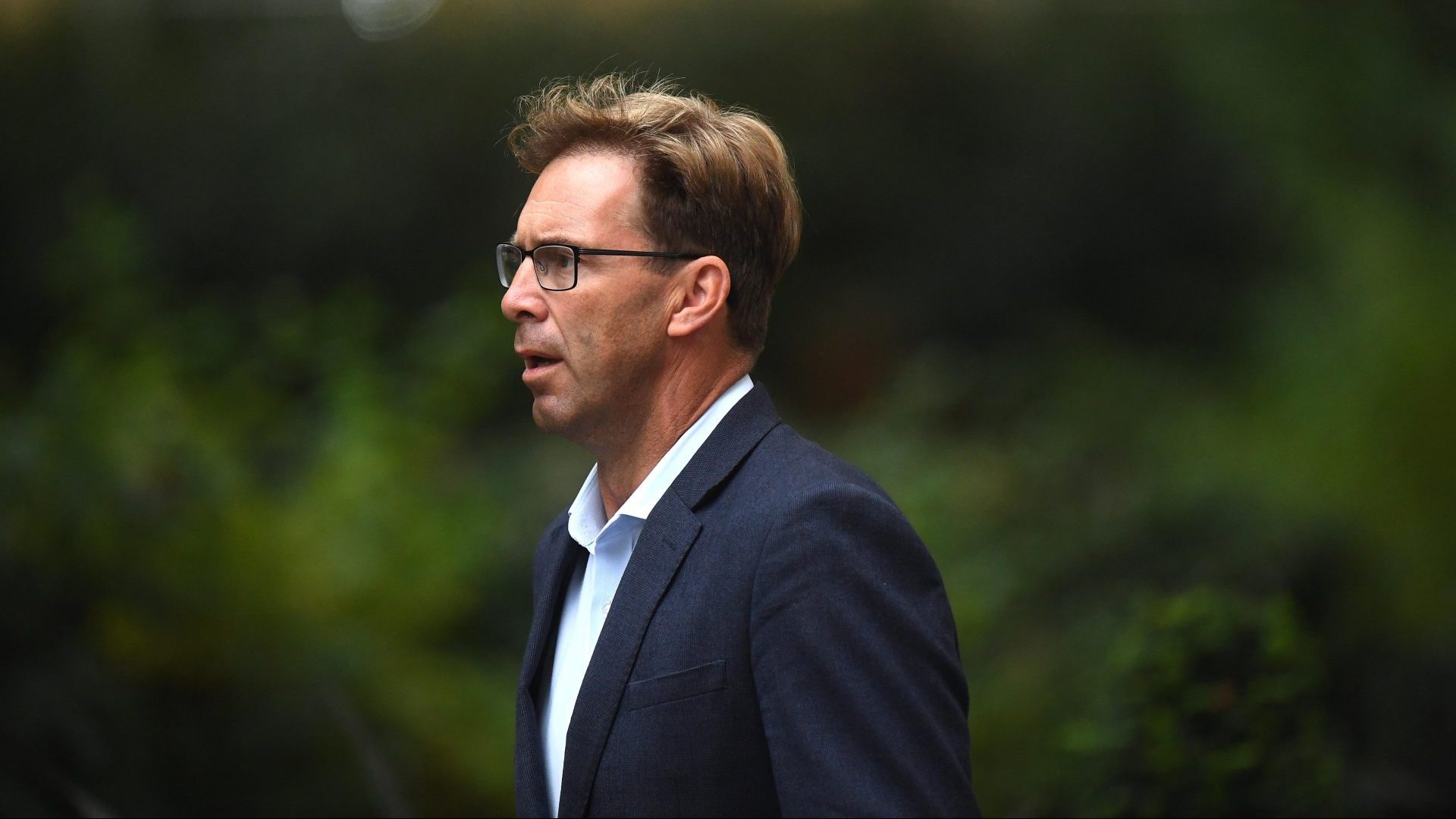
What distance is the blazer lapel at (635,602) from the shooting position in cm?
161

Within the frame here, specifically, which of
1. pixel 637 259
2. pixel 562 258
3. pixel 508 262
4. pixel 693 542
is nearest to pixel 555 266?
pixel 562 258

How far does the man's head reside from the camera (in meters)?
1.82

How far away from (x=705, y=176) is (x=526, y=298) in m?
0.31

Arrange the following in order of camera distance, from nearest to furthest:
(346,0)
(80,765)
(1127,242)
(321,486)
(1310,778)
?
(1310,778), (80,765), (321,486), (346,0), (1127,242)

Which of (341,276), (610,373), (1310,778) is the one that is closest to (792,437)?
(610,373)

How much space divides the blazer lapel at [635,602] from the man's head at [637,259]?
16 centimetres

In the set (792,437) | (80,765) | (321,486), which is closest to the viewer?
(792,437)

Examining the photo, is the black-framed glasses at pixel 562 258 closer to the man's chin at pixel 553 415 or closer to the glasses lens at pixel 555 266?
the glasses lens at pixel 555 266

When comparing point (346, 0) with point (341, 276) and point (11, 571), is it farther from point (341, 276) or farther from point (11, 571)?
point (11, 571)

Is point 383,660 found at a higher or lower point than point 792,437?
lower

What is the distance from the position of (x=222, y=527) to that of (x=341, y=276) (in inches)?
72.0

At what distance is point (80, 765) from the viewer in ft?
10.9

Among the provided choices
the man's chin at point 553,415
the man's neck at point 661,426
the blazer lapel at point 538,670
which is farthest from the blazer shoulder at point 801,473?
the blazer lapel at point 538,670

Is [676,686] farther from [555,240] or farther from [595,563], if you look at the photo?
[555,240]
